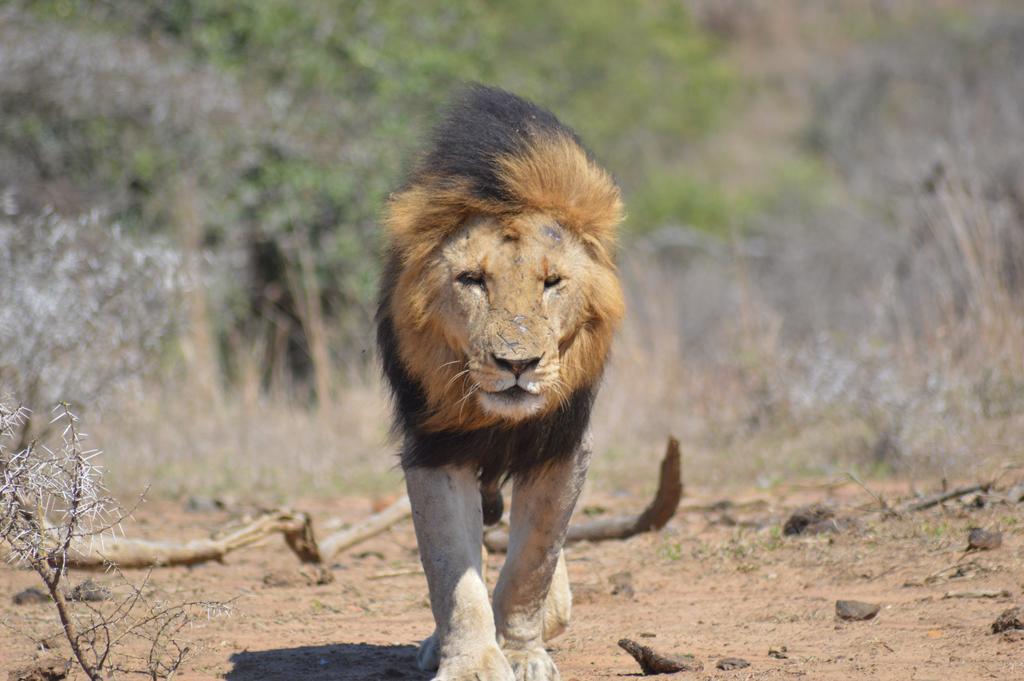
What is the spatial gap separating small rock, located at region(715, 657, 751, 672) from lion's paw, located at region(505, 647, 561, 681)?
449 millimetres

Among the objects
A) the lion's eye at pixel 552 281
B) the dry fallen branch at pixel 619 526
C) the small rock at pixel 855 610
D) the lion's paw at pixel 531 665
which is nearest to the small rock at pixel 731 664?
the lion's paw at pixel 531 665

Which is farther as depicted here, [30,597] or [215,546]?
[215,546]

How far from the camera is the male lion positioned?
3.30 metres

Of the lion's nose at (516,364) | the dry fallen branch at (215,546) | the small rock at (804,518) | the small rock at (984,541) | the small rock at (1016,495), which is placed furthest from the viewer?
the small rock at (804,518)

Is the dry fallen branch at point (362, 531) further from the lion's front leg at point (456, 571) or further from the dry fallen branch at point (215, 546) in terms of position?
the lion's front leg at point (456, 571)

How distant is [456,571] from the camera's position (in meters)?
3.43

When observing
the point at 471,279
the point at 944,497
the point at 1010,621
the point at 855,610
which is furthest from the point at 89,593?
the point at 944,497

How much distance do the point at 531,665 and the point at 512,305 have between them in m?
1.04

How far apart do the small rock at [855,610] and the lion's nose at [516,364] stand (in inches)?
60.0

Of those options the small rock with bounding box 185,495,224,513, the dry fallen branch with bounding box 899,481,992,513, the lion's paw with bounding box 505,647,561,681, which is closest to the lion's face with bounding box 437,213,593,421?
the lion's paw with bounding box 505,647,561,681

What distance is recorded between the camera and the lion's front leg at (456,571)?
332cm

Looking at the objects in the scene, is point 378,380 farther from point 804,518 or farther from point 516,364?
point 516,364

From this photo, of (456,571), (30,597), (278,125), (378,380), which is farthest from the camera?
(278,125)

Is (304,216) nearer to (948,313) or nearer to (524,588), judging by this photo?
(948,313)
